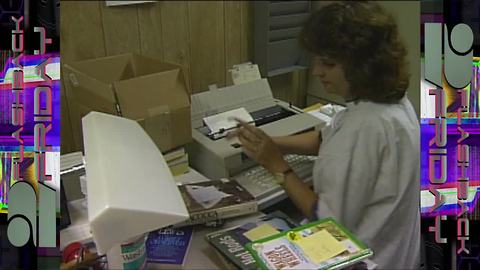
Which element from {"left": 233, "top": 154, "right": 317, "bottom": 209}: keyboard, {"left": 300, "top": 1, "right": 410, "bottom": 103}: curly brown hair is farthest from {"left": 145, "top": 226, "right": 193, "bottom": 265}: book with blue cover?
{"left": 300, "top": 1, "right": 410, "bottom": 103}: curly brown hair

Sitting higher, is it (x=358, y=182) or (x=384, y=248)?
(x=358, y=182)

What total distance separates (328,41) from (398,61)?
0.52 feet

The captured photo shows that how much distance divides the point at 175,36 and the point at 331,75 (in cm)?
37

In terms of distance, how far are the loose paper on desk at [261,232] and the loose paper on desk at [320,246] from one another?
0.24 feet

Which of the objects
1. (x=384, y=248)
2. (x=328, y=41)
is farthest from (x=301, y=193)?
(x=328, y=41)

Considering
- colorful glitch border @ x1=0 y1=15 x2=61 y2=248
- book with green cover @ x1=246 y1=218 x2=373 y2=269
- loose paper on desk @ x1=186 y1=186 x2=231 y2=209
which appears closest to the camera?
colorful glitch border @ x1=0 y1=15 x2=61 y2=248

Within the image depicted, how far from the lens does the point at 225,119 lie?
1.22 metres

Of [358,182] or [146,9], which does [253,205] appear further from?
[146,9]

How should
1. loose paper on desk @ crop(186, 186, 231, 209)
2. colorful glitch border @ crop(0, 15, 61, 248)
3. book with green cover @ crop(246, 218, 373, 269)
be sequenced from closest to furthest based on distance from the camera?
colorful glitch border @ crop(0, 15, 61, 248)
book with green cover @ crop(246, 218, 373, 269)
loose paper on desk @ crop(186, 186, 231, 209)

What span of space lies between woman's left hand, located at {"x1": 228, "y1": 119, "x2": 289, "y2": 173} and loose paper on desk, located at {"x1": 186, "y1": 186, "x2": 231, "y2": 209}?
0.38 feet

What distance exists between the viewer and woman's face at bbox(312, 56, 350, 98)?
1.16 m

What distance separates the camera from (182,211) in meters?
0.99

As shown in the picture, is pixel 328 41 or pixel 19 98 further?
pixel 328 41

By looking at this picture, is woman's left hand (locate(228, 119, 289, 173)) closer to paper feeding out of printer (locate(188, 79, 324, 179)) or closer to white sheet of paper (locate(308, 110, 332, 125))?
paper feeding out of printer (locate(188, 79, 324, 179))
